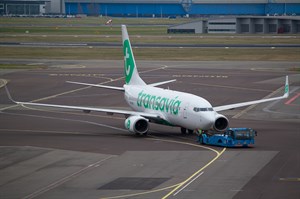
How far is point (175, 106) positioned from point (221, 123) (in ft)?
13.4

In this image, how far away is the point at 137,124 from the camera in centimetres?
6562

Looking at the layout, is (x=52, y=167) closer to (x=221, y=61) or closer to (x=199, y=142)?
(x=199, y=142)

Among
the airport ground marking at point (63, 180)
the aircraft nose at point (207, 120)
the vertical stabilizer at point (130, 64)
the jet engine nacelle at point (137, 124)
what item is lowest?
the airport ground marking at point (63, 180)

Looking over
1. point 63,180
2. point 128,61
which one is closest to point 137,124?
point 128,61

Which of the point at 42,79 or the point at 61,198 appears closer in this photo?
the point at 61,198

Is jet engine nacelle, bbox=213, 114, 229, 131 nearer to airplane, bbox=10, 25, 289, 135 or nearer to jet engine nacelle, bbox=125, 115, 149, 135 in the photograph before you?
airplane, bbox=10, 25, 289, 135

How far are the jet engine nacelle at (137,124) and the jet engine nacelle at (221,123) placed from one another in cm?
613

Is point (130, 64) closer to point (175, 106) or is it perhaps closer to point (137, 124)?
point (137, 124)

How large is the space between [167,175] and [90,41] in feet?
466

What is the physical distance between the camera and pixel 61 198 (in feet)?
143

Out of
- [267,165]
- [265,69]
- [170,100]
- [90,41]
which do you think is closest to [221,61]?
[265,69]

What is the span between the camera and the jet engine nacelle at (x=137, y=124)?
214 feet

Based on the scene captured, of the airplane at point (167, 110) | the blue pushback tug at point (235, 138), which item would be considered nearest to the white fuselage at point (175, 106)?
the airplane at point (167, 110)

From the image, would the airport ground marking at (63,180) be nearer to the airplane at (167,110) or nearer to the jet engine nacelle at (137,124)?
the jet engine nacelle at (137,124)
